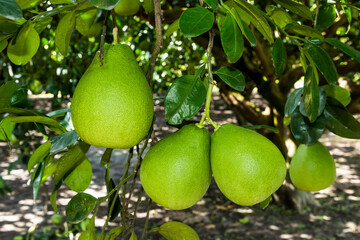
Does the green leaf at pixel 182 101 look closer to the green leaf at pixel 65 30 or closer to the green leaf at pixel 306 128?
the green leaf at pixel 65 30

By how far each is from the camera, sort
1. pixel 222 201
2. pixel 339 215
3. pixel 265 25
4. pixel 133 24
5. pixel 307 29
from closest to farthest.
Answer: pixel 265 25
pixel 307 29
pixel 133 24
pixel 339 215
pixel 222 201

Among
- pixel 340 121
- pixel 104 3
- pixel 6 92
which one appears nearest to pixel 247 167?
pixel 104 3

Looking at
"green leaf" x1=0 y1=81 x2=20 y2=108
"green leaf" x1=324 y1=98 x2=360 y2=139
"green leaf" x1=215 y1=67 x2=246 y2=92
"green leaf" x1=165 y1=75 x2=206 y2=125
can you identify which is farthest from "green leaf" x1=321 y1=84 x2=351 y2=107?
"green leaf" x1=0 y1=81 x2=20 y2=108

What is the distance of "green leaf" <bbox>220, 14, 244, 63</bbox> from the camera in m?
0.57

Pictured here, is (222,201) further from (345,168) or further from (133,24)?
(133,24)

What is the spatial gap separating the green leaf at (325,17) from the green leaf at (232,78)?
47cm

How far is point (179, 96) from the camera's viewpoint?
592mm

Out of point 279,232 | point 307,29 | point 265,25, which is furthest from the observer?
point 279,232

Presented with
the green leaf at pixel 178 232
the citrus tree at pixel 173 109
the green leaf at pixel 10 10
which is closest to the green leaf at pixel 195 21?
the citrus tree at pixel 173 109

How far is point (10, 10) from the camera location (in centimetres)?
44

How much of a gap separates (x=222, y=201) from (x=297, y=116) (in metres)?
3.04

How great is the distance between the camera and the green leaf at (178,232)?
0.80 m

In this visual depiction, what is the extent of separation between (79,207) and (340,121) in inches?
26.4

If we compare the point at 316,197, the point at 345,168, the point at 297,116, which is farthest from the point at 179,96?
the point at 345,168
